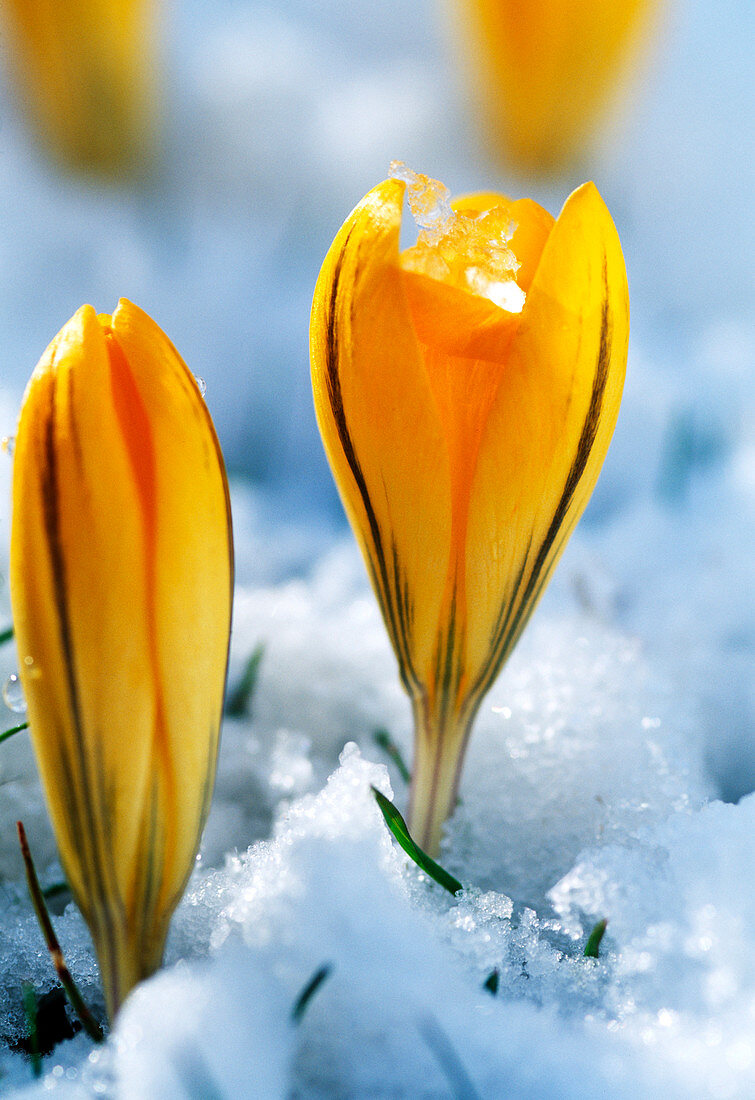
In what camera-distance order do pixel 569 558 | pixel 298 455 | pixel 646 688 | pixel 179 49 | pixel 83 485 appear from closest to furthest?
pixel 83 485 → pixel 646 688 → pixel 569 558 → pixel 298 455 → pixel 179 49

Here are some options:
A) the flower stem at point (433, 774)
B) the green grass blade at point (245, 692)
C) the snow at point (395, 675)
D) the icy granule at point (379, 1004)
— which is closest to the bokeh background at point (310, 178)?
the snow at point (395, 675)

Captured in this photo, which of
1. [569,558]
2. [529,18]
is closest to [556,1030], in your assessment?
[569,558]

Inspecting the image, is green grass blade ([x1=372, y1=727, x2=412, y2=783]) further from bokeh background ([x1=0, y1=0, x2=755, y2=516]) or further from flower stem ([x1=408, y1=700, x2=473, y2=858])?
bokeh background ([x1=0, y1=0, x2=755, y2=516])

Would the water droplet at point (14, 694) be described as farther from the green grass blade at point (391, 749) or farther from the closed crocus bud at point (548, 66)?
the closed crocus bud at point (548, 66)

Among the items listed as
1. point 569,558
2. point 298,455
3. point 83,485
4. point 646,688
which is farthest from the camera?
point 298,455

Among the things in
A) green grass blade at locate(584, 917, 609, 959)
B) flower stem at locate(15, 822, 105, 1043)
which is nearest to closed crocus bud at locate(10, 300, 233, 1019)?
flower stem at locate(15, 822, 105, 1043)

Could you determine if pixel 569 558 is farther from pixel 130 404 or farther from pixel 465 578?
pixel 130 404
